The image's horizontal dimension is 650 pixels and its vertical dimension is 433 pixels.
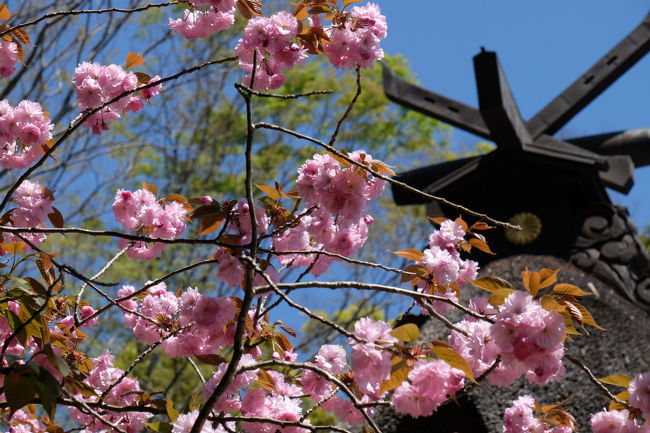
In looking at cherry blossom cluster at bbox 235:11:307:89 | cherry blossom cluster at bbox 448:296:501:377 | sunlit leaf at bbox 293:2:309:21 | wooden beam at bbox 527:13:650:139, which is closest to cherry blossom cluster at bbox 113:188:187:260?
cherry blossom cluster at bbox 235:11:307:89

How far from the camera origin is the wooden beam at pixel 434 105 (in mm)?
5688

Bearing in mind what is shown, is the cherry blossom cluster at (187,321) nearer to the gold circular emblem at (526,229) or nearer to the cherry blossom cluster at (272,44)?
the cherry blossom cluster at (272,44)

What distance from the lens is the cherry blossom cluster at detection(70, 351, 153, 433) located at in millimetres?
1876

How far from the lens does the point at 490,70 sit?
191 inches

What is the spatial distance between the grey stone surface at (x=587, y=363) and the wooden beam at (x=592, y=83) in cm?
143

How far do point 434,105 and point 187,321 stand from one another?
4.40 meters

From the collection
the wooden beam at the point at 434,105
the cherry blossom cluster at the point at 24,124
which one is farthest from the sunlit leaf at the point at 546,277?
the wooden beam at the point at 434,105

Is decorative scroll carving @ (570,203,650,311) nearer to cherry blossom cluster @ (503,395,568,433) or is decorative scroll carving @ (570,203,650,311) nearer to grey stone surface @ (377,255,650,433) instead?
grey stone surface @ (377,255,650,433)

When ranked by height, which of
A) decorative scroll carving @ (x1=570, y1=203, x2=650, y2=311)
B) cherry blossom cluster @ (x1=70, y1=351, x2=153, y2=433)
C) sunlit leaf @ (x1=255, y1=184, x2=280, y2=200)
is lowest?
cherry blossom cluster @ (x1=70, y1=351, x2=153, y2=433)

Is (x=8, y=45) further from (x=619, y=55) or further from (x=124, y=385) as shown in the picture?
(x=619, y=55)

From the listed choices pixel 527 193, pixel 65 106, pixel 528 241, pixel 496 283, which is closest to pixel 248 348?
pixel 496 283

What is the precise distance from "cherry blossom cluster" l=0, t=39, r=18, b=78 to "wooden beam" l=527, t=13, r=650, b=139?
446 cm

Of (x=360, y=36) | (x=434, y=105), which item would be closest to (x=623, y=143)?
(x=434, y=105)

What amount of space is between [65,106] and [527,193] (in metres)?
3.82
